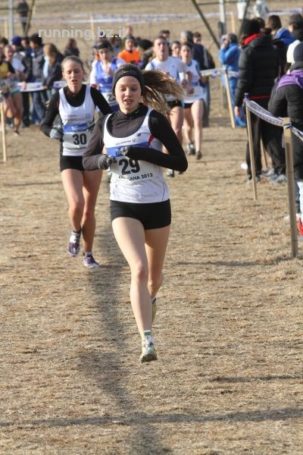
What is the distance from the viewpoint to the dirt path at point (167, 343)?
679 cm

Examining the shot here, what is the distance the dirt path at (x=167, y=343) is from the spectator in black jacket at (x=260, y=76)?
1079 millimetres

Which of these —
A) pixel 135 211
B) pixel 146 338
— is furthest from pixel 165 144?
pixel 146 338

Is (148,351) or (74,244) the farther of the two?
(74,244)

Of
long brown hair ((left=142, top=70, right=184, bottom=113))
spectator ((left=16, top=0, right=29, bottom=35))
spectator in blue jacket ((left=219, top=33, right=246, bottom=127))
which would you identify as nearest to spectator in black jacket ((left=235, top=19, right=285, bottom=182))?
long brown hair ((left=142, top=70, right=184, bottom=113))

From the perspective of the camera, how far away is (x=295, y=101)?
12438mm

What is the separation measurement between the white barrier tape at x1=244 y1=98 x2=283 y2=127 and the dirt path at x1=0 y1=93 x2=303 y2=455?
1258 mm

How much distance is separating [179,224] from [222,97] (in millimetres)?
17202

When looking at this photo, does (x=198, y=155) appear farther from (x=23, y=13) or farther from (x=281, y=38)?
(x=23, y=13)

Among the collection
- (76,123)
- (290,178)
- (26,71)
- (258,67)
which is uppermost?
(76,123)

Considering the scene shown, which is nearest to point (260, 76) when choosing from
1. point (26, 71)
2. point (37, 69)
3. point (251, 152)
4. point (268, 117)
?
point (251, 152)

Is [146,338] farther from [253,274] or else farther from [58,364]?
[253,274]

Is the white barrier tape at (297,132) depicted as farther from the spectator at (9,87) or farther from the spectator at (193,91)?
the spectator at (9,87)

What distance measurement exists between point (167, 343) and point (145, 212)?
1286 millimetres

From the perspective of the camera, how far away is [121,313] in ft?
33.2
